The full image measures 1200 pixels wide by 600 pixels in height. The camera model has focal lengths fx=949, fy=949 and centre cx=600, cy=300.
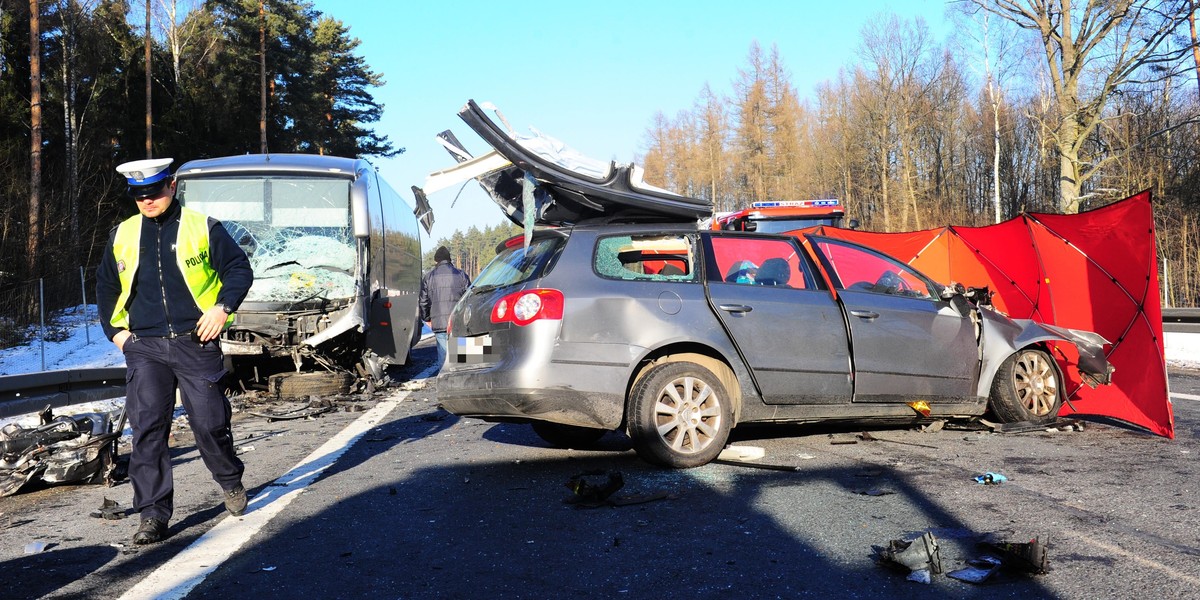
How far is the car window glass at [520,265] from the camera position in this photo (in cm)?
605

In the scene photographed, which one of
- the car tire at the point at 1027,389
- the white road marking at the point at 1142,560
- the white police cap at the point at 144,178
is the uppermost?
the white police cap at the point at 144,178

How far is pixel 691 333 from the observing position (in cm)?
593

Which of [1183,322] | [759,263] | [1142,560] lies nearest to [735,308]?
[759,263]

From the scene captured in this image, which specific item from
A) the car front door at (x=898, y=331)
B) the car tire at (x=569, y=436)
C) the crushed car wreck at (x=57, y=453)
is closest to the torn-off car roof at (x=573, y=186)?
the car front door at (x=898, y=331)

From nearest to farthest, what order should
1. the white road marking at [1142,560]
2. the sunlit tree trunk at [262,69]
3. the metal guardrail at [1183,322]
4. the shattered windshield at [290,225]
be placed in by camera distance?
the white road marking at [1142,560] → the shattered windshield at [290,225] → the metal guardrail at [1183,322] → the sunlit tree trunk at [262,69]

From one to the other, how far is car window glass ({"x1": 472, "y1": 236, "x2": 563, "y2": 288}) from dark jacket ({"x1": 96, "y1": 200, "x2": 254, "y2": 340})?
1.81 metres

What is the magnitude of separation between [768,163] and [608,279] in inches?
2245

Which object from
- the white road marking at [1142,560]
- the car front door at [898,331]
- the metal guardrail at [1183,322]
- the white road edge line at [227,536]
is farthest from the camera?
the metal guardrail at [1183,322]

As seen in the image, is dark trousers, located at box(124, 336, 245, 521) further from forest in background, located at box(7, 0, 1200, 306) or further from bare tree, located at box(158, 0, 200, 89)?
bare tree, located at box(158, 0, 200, 89)

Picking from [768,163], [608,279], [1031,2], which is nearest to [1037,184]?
[768,163]

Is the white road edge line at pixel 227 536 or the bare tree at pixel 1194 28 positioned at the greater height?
the bare tree at pixel 1194 28

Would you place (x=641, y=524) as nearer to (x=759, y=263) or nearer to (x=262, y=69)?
(x=759, y=263)

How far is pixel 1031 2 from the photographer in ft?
78.4

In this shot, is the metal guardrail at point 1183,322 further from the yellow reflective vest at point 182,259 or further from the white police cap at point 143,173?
the white police cap at point 143,173
